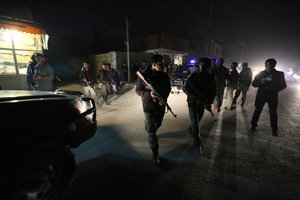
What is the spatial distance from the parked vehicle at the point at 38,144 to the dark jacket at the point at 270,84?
4.15 m

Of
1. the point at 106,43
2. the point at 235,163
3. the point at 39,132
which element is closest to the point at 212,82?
the point at 235,163

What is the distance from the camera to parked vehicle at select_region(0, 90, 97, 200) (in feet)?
5.60

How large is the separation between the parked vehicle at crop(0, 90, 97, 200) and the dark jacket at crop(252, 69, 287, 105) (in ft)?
13.6

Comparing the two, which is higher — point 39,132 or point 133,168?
point 39,132

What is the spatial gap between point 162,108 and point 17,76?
889 centimetres

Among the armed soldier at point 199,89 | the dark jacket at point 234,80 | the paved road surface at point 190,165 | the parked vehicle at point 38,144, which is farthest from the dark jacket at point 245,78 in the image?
the parked vehicle at point 38,144

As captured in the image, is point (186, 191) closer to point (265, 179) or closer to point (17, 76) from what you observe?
point (265, 179)

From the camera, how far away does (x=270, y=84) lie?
4.21m

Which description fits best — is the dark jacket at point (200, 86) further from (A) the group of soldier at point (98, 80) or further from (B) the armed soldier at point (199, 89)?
(A) the group of soldier at point (98, 80)

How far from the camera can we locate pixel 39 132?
1.96 metres

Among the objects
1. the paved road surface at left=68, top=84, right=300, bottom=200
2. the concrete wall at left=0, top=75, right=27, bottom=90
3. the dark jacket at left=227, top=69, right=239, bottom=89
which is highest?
the dark jacket at left=227, top=69, right=239, bottom=89

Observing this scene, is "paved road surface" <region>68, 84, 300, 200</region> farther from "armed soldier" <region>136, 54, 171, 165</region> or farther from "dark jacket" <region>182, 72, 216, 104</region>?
"dark jacket" <region>182, 72, 216, 104</region>

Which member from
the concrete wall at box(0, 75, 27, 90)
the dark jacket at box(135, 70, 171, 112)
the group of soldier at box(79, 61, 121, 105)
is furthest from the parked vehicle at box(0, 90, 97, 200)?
the concrete wall at box(0, 75, 27, 90)

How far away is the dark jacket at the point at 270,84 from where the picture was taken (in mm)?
4133
